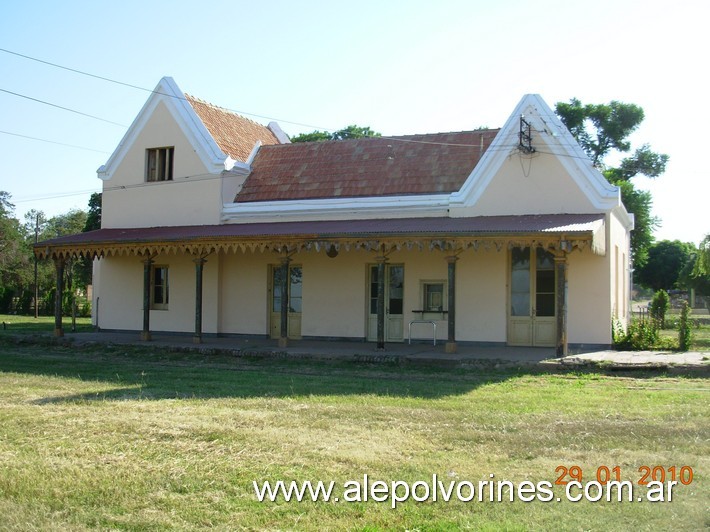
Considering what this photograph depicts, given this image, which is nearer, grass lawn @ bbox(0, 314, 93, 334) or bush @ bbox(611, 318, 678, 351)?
bush @ bbox(611, 318, 678, 351)

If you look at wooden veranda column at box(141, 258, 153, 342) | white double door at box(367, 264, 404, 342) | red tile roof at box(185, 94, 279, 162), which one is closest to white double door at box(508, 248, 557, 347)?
white double door at box(367, 264, 404, 342)

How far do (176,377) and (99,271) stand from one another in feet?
37.8

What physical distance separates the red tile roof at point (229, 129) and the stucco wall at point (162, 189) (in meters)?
1.01

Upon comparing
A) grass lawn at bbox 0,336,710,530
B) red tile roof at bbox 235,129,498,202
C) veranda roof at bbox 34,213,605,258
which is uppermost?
red tile roof at bbox 235,129,498,202

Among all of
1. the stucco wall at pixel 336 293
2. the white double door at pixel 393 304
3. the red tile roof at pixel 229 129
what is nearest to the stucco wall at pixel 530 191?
the stucco wall at pixel 336 293

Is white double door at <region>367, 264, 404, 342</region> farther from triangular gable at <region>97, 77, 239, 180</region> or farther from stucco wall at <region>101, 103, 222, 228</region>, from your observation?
triangular gable at <region>97, 77, 239, 180</region>

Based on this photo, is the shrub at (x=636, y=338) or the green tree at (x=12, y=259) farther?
the green tree at (x=12, y=259)

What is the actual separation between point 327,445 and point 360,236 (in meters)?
9.25

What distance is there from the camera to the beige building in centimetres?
1719

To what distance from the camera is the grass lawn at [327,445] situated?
561cm

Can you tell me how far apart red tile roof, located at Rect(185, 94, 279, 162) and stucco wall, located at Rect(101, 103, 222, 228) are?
1005mm

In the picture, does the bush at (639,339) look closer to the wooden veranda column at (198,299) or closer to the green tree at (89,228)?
the wooden veranda column at (198,299)

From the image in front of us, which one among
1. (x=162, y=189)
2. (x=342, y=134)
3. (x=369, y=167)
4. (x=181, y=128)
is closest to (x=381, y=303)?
(x=369, y=167)

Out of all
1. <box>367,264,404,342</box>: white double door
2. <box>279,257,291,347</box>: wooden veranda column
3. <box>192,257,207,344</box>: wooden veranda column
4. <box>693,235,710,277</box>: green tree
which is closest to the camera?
<box>279,257,291,347</box>: wooden veranda column
